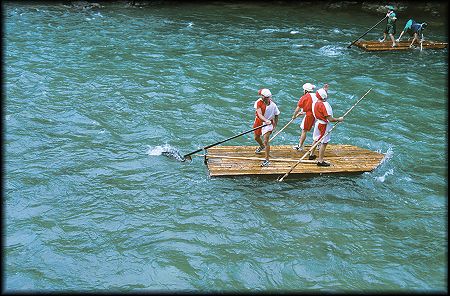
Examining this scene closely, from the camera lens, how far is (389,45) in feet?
78.0

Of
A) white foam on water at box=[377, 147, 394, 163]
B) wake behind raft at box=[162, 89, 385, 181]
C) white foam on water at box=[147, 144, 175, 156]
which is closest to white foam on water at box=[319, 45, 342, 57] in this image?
white foam on water at box=[377, 147, 394, 163]

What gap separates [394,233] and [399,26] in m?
22.1

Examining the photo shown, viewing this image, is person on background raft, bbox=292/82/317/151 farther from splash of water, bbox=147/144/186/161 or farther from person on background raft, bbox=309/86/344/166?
splash of water, bbox=147/144/186/161

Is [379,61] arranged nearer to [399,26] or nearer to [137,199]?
[399,26]

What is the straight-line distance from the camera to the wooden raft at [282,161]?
12234 millimetres

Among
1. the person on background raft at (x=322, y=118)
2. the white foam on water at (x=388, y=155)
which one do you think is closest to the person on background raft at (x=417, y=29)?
the white foam on water at (x=388, y=155)

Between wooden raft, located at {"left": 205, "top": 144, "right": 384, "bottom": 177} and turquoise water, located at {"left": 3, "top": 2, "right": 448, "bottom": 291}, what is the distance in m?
0.32

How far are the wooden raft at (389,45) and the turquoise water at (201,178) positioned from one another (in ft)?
1.68

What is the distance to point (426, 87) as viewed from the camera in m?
19.2

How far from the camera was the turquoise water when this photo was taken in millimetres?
9703

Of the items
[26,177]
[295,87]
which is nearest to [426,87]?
[295,87]

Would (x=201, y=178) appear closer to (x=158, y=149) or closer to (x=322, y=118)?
(x=158, y=149)

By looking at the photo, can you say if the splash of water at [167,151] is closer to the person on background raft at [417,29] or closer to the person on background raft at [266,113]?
the person on background raft at [266,113]

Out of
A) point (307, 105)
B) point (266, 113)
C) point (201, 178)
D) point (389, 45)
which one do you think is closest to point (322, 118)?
point (307, 105)
